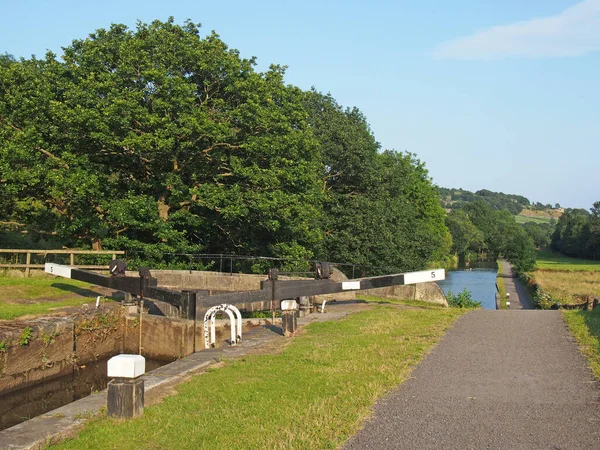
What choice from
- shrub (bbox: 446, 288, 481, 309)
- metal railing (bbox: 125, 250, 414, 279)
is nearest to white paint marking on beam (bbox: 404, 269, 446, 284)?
shrub (bbox: 446, 288, 481, 309)

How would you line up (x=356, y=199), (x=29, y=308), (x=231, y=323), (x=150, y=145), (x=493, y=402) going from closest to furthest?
(x=493, y=402)
(x=231, y=323)
(x=29, y=308)
(x=150, y=145)
(x=356, y=199)

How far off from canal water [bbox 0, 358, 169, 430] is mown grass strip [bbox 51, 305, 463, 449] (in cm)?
386

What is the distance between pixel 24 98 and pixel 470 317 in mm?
18186

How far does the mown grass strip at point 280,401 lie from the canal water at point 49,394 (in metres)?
3.86

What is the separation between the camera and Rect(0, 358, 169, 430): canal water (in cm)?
1095

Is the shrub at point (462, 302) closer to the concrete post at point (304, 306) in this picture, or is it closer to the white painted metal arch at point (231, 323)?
the concrete post at point (304, 306)

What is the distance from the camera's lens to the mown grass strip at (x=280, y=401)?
614 centimetres

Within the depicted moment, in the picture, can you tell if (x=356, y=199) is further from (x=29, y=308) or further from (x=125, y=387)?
(x=125, y=387)

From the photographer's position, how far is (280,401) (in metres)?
7.50

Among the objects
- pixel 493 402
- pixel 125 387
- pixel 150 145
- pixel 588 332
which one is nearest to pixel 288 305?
pixel 588 332

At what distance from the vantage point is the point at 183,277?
21734 millimetres

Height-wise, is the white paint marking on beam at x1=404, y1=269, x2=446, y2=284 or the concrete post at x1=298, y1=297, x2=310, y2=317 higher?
the white paint marking on beam at x1=404, y1=269, x2=446, y2=284

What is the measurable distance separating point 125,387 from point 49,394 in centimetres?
641

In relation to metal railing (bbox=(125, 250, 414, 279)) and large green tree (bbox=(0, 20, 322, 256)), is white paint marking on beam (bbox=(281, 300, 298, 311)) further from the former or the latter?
large green tree (bbox=(0, 20, 322, 256))
